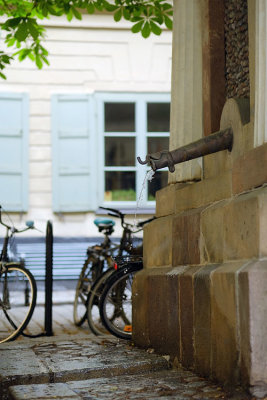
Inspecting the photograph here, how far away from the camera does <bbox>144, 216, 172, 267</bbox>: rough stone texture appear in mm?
4816

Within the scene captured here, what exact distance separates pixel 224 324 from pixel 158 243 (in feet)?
4.64

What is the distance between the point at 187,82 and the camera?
5.04 meters

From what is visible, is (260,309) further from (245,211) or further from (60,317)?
(60,317)

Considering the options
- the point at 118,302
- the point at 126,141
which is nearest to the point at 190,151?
the point at 118,302

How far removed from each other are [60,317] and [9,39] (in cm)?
319

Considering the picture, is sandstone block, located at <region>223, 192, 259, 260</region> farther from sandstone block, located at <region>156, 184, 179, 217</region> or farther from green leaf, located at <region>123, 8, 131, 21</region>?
green leaf, located at <region>123, 8, 131, 21</region>

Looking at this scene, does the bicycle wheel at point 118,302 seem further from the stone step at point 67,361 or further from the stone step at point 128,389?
the stone step at point 128,389

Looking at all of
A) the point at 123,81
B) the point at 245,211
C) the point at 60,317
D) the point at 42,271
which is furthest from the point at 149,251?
the point at 123,81

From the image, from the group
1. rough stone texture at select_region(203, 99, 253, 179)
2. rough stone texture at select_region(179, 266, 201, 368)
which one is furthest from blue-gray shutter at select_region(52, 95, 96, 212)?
rough stone texture at select_region(179, 266, 201, 368)

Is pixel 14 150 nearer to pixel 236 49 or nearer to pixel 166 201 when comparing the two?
pixel 166 201

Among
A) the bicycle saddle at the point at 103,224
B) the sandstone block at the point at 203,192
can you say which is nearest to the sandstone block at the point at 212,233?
the sandstone block at the point at 203,192

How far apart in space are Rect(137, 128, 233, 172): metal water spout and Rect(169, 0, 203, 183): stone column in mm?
625

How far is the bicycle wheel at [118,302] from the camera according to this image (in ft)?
19.2

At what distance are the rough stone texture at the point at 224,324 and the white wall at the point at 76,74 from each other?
327 inches
